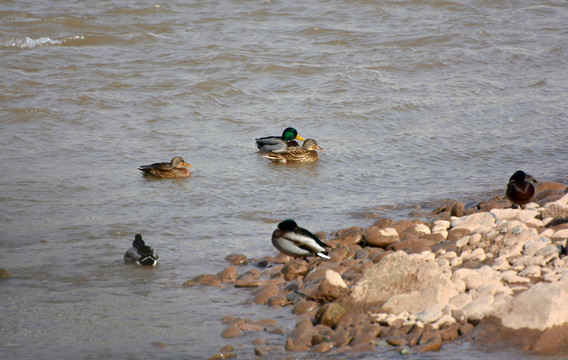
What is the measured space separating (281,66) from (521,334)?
12120 mm

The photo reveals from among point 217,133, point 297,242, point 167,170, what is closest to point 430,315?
point 297,242

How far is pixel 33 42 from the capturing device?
1731cm

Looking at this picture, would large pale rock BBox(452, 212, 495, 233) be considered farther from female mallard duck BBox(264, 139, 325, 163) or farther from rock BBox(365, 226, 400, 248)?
female mallard duck BBox(264, 139, 325, 163)

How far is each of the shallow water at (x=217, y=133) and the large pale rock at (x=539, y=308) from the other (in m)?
0.32

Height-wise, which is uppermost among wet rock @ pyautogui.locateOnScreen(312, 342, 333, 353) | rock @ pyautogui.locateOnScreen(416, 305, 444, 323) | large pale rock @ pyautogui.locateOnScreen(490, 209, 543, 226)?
large pale rock @ pyautogui.locateOnScreen(490, 209, 543, 226)

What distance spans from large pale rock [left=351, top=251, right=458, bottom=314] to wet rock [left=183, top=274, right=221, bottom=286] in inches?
54.1

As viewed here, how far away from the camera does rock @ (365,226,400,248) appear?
6.41 m

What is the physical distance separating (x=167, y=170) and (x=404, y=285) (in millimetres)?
5255

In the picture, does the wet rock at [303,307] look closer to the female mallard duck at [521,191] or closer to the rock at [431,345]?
the rock at [431,345]

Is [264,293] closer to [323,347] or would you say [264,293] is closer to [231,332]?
[231,332]

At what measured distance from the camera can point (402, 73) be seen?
1574cm

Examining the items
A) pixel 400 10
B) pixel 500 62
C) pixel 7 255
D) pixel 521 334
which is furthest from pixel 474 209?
pixel 400 10

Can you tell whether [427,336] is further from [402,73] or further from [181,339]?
[402,73]

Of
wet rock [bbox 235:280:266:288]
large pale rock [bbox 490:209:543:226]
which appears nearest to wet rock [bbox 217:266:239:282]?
wet rock [bbox 235:280:266:288]
